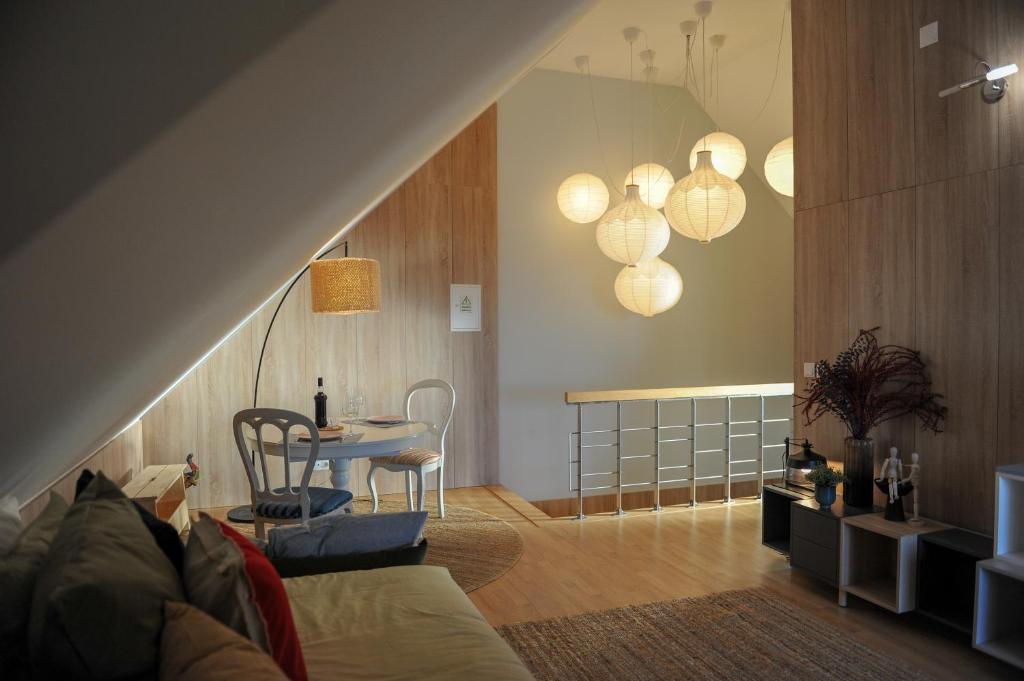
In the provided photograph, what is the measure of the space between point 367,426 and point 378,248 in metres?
1.66

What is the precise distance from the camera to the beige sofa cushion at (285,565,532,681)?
1.65 meters

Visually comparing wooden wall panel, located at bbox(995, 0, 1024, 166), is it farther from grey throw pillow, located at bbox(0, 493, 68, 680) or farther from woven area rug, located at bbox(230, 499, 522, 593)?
grey throw pillow, located at bbox(0, 493, 68, 680)

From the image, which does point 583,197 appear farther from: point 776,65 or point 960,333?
point 960,333

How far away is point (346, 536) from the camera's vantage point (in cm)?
242

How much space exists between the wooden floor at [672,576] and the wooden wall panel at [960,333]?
0.60 metres

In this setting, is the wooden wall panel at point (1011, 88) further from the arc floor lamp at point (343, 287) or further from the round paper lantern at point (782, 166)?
the arc floor lamp at point (343, 287)

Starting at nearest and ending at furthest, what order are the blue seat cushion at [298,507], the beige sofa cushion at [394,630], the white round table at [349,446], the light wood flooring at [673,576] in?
1. the beige sofa cushion at [394,630]
2. the light wood flooring at [673,576]
3. the blue seat cushion at [298,507]
4. the white round table at [349,446]

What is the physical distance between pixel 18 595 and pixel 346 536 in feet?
4.25

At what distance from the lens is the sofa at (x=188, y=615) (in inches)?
41.6

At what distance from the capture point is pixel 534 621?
3.14 metres

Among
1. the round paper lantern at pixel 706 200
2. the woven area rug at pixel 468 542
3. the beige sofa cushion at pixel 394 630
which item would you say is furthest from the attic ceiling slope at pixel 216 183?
the round paper lantern at pixel 706 200

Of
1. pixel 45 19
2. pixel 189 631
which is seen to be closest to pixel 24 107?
pixel 45 19

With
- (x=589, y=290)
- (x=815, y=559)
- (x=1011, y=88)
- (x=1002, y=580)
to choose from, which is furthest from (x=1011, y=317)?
(x=589, y=290)

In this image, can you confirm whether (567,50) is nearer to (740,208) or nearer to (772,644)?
(740,208)
